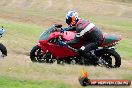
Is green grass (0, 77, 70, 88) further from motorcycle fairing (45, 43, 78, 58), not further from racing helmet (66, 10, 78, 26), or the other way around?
motorcycle fairing (45, 43, 78, 58)

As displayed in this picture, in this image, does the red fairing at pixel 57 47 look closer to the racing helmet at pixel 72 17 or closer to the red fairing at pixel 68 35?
the red fairing at pixel 68 35

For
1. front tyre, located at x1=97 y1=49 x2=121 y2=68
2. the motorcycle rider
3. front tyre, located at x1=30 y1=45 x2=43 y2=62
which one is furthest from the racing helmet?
front tyre, located at x1=30 y1=45 x2=43 y2=62

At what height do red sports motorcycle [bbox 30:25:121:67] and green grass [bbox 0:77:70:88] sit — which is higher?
red sports motorcycle [bbox 30:25:121:67]

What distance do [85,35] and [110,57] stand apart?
1.16m

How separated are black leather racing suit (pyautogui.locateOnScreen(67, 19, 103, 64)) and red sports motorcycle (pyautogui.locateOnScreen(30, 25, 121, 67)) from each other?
0.51 ft

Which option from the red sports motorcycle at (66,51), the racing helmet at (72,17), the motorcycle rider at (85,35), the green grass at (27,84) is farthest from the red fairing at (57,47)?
the green grass at (27,84)

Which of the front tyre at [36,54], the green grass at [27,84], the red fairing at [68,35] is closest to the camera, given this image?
the green grass at [27,84]

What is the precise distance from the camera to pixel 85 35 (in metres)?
13.6

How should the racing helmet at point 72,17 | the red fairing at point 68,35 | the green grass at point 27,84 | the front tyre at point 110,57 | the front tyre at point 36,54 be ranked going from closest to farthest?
1. the green grass at point 27,84
2. the racing helmet at point 72,17
3. the front tyre at point 110,57
4. the red fairing at point 68,35
5. the front tyre at point 36,54

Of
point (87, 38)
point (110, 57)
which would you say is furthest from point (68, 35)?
point (110, 57)

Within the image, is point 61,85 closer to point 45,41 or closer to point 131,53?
point 45,41

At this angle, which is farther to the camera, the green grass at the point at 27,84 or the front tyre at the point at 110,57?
the front tyre at the point at 110,57

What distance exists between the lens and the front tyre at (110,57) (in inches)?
540

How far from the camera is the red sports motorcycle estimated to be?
13785mm
